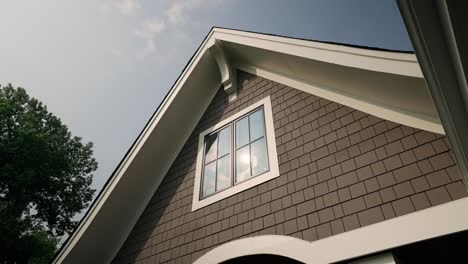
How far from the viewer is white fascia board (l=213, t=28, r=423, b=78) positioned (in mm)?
3080

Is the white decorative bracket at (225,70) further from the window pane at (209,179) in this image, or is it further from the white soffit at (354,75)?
the window pane at (209,179)

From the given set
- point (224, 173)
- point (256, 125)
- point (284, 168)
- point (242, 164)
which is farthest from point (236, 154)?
point (284, 168)

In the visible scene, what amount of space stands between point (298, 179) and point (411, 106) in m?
1.64

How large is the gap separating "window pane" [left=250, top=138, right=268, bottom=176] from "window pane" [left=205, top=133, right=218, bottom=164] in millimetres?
932

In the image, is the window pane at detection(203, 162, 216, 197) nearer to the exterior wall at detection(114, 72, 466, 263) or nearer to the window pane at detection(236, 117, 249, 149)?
the exterior wall at detection(114, 72, 466, 263)

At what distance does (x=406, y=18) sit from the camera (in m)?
1.30

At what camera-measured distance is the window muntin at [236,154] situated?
4.56m

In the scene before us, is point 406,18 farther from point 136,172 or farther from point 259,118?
point 136,172

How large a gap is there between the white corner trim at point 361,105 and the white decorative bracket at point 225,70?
2.53 feet

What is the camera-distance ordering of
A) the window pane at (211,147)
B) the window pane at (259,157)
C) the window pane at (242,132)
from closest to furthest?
the window pane at (259,157) < the window pane at (242,132) < the window pane at (211,147)

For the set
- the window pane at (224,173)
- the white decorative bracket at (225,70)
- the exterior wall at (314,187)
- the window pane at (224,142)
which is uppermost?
the white decorative bracket at (225,70)

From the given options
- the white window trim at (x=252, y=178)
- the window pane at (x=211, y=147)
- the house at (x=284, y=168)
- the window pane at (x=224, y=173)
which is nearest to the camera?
the house at (x=284, y=168)

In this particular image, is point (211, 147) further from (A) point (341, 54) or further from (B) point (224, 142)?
(A) point (341, 54)

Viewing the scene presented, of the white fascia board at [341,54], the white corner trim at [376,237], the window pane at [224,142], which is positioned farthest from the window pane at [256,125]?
the white corner trim at [376,237]
